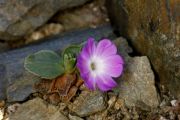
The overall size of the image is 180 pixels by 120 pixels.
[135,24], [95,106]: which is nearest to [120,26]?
[135,24]

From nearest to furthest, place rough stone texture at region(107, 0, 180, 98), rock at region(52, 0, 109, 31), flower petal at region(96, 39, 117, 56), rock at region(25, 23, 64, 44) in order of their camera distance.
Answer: rough stone texture at region(107, 0, 180, 98) → flower petal at region(96, 39, 117, 56) → rock at region(25, 23, 64, 44) → rock at region(52, 0, 109, 31)

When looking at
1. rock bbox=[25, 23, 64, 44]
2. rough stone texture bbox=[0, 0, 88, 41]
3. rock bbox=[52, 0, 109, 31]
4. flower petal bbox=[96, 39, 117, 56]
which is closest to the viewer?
flower petal bbox=[96, 39, 117, 56]

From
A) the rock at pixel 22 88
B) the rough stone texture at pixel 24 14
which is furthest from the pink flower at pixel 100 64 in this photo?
the rough stone texture at pixel 24 14

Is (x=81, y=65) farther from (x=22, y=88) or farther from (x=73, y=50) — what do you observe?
(x=22, y=88)

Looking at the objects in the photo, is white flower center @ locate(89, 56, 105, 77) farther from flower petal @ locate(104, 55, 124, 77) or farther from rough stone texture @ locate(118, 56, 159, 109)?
rough stone texture @ locate(118, 56, 159, 109)

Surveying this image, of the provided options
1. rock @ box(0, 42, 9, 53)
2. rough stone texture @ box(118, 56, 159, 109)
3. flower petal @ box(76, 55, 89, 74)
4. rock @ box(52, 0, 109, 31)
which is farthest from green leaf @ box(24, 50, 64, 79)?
rock @ box(52, 0, 109, 31)

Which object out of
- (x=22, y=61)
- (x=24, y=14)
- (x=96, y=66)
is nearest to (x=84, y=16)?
(x=24, y=14)

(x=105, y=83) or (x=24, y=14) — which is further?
(x=24, y=14)
